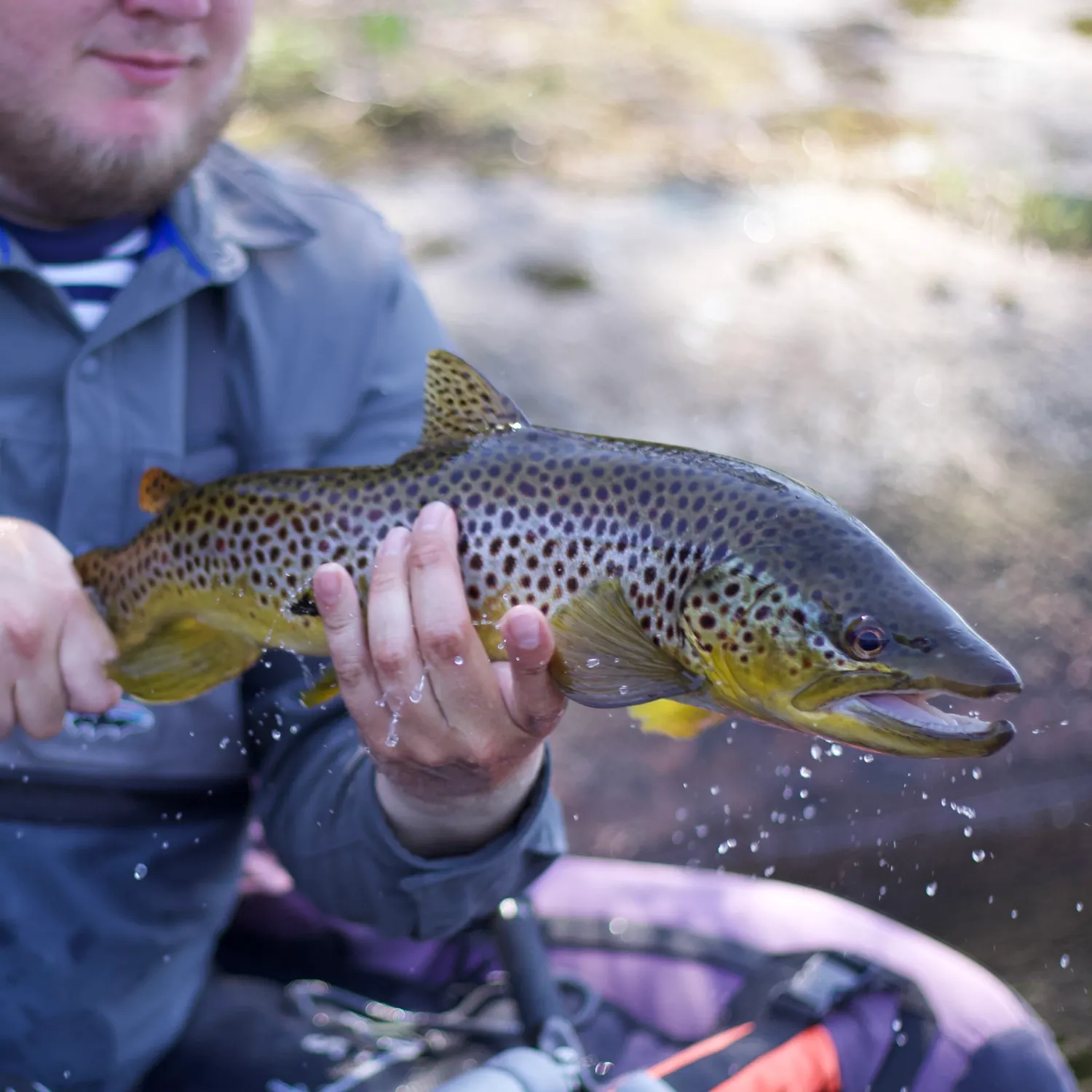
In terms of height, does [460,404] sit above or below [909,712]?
above

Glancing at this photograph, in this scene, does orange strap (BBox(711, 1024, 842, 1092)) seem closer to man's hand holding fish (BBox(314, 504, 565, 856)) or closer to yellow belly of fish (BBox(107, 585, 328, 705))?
man's hand holding fish (BBox(314, 504, 565, 856))

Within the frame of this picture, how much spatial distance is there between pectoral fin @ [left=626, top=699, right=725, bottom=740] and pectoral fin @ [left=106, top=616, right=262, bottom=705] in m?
0.61

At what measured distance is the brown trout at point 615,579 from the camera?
1.68 meters

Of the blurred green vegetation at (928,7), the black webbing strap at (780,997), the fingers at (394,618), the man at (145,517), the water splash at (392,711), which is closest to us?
the fingers at (394,618)

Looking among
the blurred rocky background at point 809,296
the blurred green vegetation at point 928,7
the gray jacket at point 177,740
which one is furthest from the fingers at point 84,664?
the blurred green vegetation at point 928,7

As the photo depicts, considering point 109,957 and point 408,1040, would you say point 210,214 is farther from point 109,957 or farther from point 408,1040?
point 408,1040

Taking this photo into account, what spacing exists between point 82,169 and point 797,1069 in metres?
2.02

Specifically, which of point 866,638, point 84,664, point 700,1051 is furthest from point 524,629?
point 700,1051

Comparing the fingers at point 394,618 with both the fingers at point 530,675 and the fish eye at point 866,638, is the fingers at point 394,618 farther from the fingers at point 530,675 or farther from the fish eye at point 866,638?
the fish eye at point 866,638

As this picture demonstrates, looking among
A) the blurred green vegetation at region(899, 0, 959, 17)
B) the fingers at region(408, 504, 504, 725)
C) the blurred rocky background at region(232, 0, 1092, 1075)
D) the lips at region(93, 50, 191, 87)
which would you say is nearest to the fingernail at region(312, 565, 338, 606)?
the fingers at region(408, 504, 504, 725)

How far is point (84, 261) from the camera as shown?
2.54 metres

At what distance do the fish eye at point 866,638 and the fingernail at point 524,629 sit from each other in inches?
15.8

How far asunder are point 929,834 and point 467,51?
19.9 feet

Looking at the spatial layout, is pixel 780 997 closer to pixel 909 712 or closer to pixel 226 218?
pixel 909 712
